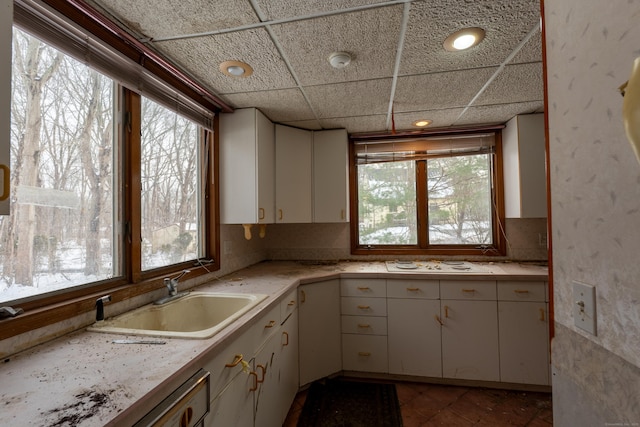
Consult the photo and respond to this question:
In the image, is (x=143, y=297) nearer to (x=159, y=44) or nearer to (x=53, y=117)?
(x=53, y=117)

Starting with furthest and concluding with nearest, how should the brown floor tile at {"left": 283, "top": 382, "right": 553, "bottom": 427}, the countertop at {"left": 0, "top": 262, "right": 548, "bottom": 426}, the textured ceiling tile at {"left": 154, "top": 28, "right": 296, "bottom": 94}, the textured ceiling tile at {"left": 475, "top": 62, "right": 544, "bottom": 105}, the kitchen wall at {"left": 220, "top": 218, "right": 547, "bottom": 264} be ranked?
the kitchen wall at {"left": 220, "top": 218, "right": 547, "bottom": 264} → the brown floor tile at {"left": 283, "top": 382, "right": 553, "bottom": 427} → the textured ceiling tile at {"left": 475, "top": 62, "right": 544, "bottom": 105} → the textured ceiling tile at {"left": 154, "top": 28, "right": 296, "bottom": 94} → the countertop at {"left": 0, "top": 262, "right": 548, "bottom": 426}

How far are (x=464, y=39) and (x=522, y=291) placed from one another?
6.12 feet

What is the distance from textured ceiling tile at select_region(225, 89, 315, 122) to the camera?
1.96 m

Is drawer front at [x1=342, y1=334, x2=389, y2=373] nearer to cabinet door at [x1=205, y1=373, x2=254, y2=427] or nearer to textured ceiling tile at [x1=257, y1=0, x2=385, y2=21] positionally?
cabinet door at [x1=205, y1=373, x2=254, y2=427]

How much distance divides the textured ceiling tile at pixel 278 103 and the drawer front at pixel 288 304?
1.46 m

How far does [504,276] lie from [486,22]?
1760mm

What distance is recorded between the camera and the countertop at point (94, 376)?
652mm

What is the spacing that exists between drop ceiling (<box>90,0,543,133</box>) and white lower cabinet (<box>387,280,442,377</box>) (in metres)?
1.53

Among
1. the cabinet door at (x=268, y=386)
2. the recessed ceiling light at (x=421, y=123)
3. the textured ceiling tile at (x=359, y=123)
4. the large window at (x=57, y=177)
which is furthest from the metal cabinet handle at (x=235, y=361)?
the recessed ceiling light at (x=421, y=123)

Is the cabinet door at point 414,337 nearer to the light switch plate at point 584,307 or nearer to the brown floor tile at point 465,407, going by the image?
the brown floor tile at point 465,407

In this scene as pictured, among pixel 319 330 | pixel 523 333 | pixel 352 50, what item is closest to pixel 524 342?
pixel 523 333

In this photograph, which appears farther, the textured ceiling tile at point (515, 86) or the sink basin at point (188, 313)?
the textured ceiling tile at point (515, 86)

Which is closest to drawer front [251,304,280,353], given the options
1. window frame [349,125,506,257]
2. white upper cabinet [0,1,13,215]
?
white upper cabinet [0,1,13,215]

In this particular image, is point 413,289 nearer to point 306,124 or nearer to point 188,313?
point 188,313
